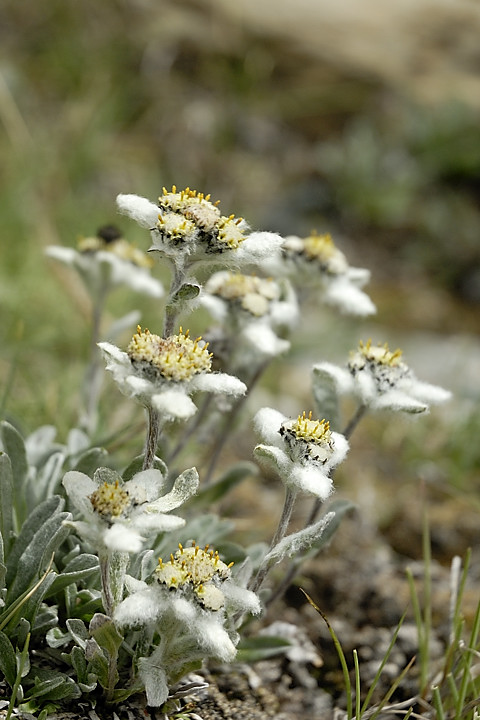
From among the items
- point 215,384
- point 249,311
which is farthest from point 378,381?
point 215,384

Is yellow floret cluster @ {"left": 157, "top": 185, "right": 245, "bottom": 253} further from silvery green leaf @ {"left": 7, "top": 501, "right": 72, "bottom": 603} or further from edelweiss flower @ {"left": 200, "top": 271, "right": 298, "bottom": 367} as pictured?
silvery green leaf @ {"left": 7, "top": 501, "right": 72, "bottom": 603}

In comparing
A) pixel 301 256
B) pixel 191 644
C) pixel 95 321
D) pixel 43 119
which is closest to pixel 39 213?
pixel 43 119

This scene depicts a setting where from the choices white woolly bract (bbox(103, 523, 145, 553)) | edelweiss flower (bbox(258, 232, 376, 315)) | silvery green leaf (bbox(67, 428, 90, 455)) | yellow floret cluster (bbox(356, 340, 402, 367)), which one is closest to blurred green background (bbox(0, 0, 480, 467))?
edelweiss flower (bbox(258, 232, 376, 315))

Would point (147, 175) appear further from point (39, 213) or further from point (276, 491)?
point (276, 491)

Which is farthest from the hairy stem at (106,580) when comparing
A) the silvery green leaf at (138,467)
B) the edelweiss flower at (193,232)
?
the edelweiss flower at (193,232)

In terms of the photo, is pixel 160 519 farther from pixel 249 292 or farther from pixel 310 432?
pixel 249 292

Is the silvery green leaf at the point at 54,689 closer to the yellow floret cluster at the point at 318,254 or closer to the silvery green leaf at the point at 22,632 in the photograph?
the silvery green leaf at the point at 22,632
